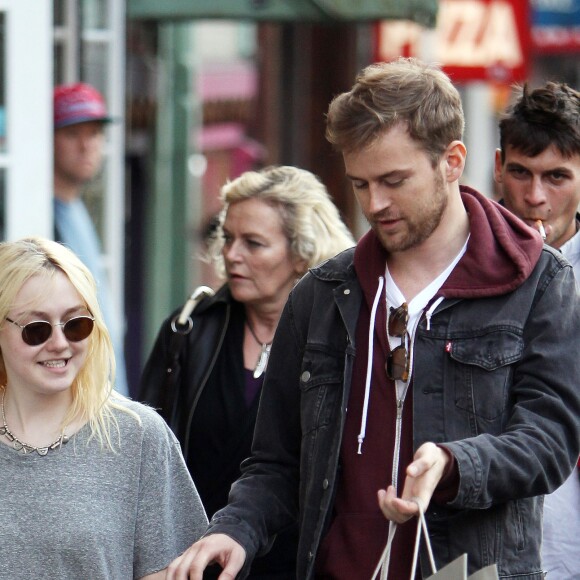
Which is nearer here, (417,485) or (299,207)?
(417,485)

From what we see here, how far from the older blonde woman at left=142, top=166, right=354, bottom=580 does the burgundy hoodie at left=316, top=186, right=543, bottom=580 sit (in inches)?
46.8

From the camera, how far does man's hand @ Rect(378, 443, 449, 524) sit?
2896 mm

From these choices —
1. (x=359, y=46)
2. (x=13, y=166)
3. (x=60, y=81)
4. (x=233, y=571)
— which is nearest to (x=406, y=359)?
(x=233, y=571)

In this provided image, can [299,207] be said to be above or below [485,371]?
above

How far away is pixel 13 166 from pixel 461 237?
2.94 meters

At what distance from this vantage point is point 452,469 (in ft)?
9.82

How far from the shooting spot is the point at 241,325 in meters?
4.92

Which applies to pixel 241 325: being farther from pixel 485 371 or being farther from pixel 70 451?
pixel 485 371

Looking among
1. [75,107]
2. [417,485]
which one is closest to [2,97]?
[75,107]

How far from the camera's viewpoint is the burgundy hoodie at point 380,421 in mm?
Result: 3229

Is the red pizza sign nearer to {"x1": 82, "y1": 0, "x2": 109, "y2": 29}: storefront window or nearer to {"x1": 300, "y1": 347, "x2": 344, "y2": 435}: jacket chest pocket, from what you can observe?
{"x1": 82, "y1": 0, "x2": 109, "y2": 29}: storefront window

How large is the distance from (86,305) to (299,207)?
1.60m

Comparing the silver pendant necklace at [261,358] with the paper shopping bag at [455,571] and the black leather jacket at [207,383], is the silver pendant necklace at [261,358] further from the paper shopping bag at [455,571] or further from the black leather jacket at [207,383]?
the paper shopping bag at [455,571]

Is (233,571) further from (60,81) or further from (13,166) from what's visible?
(60,81)
